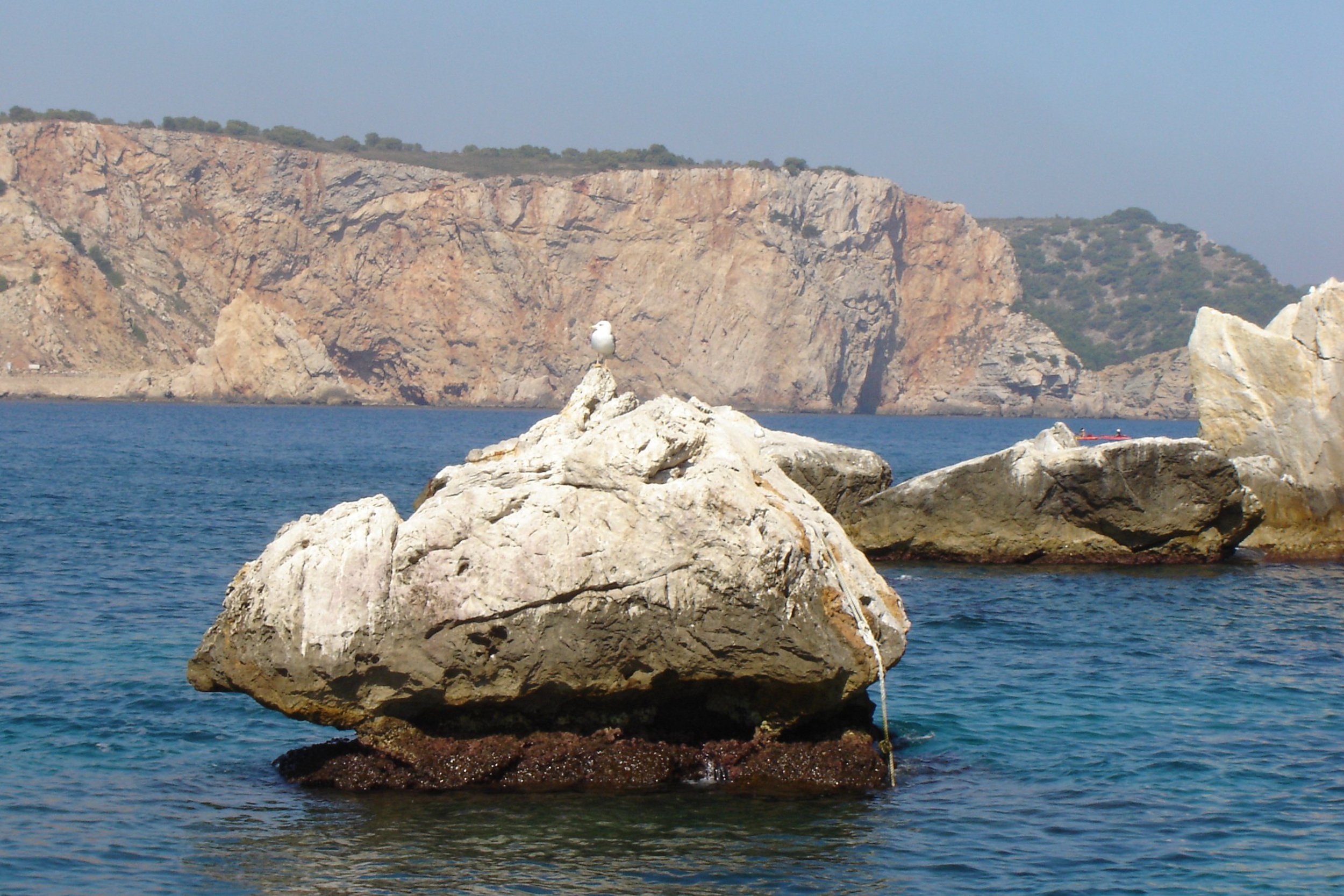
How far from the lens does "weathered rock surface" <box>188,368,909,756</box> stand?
1070 cm

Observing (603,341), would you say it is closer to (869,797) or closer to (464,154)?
(869,797)

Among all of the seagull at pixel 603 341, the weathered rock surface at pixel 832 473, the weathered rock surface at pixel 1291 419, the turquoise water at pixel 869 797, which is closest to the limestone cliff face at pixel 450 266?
the weathered rock surface at pixel 1291 419

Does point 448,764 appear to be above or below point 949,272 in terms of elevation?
below

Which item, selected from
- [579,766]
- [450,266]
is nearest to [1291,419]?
[579,766]

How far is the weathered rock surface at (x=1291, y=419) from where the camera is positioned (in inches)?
1061

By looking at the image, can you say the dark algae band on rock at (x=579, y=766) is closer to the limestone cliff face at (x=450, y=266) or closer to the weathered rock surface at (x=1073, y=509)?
the weathered rock surface at (x=1073, y=509)

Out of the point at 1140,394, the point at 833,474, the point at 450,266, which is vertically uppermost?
the point at 450,266

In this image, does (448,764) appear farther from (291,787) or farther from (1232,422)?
(1232,422)

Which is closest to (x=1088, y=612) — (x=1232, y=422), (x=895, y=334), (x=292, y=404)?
(x=1232, y=422)

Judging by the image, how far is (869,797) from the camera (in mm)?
11422

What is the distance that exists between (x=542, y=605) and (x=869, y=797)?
3204 millimetres

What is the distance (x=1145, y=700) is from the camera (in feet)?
49.1

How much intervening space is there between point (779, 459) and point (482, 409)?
328ft

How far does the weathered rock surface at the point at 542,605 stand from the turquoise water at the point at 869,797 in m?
0.93
